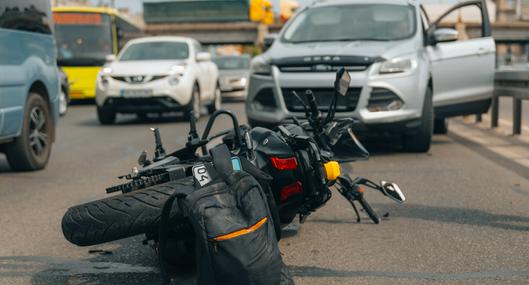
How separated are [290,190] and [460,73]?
6.93m

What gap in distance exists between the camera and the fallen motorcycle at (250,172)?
4.12m

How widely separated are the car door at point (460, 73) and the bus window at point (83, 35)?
13882 millimetres

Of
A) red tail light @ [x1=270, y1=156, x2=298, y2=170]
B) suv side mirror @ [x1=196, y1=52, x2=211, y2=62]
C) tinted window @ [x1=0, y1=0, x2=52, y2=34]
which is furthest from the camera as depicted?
suv side mirror @ [x1=196, y1=52, x2=211, y2=62]

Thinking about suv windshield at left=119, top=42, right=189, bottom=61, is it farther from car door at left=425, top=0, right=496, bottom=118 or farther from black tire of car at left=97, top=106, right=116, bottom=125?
car door at left=425, top=0, right=496, bottom=118

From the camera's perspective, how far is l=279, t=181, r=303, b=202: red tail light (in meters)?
4.64

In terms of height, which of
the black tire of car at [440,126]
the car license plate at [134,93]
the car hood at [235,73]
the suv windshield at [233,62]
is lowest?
the car hood at [235,73]

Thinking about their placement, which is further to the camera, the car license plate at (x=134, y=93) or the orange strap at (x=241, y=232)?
Result: the car license plate at (x=134, y=93)

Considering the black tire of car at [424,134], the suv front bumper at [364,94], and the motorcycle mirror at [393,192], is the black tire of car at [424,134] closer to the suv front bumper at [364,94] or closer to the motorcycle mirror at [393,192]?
the suv front bumper at [364,94]

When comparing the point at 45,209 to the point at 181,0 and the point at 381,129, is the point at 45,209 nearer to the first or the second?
the point at 381,129

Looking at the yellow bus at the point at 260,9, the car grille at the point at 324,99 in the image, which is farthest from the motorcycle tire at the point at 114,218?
the yellow bus at the point at 260,9

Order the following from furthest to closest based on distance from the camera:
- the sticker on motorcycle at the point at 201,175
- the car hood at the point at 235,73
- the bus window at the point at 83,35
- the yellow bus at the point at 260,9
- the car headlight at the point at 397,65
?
the yellow bus at the point at 260,9 → the car hood at the point at 235,73 → the bus window at the point at 83,35 → the car headlight at the point at 397,65 → the sticker on motorcycle at the point at 201,175

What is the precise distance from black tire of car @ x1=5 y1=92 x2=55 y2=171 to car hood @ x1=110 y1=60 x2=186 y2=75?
248 inches

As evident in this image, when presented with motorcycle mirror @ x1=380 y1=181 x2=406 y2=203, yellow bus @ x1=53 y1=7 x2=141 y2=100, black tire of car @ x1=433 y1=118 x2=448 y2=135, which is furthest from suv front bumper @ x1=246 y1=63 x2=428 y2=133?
yellow bus @ x1=53 y1=7 x2=141 y2=100

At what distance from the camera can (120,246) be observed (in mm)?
5309
